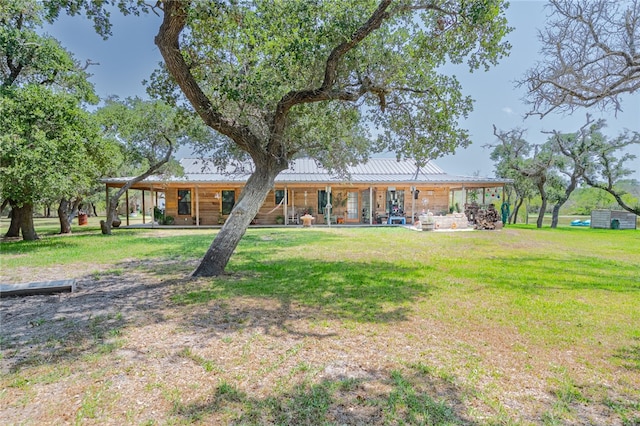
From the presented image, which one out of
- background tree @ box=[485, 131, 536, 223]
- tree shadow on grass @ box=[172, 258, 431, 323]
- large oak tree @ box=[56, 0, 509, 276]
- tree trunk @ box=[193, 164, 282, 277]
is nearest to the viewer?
tree shadow on grass @ box=[172, 258, 431, 323]

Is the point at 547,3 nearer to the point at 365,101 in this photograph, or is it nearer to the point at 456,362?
the point at 365,101

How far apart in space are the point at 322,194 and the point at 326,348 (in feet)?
61.7

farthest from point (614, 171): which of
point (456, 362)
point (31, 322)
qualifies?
point (31, 322)

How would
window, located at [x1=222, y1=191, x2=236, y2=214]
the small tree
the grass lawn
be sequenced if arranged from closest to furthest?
the grass lawn, the small tree, window, located at [x1=222, y1=191, x2=236, y2=214]

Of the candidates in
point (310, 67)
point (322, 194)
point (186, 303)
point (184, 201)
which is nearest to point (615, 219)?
point (322, 194)

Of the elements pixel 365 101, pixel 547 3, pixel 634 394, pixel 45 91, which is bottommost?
pixel 634 394

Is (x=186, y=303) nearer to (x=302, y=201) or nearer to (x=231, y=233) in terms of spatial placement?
(x=231, y=233)

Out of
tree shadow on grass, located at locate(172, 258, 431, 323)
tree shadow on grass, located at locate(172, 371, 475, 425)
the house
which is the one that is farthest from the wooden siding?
tree shadow on grass, located at locate(172, 371, 475, 425)

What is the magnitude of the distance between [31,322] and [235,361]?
2948mm

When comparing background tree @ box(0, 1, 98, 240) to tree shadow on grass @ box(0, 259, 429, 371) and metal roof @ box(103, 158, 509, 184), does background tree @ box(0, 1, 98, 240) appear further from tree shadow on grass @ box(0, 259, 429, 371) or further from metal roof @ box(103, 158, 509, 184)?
metal roof @ box(103, 158, 509, 184)

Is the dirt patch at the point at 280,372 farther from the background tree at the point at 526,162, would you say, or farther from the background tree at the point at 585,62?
the background tree at the point at 526,162

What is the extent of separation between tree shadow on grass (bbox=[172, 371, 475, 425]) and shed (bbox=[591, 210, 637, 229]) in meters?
23.8

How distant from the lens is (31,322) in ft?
13.7

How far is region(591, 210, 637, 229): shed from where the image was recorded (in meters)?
20.0
